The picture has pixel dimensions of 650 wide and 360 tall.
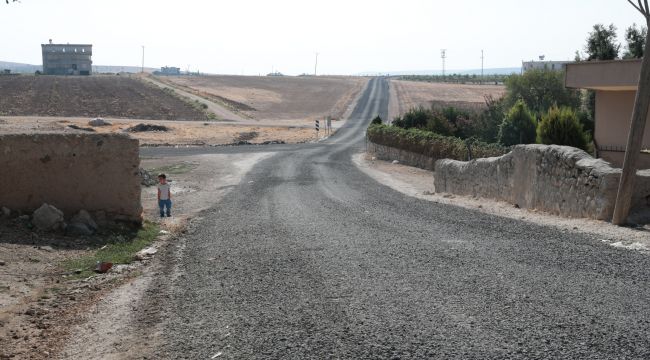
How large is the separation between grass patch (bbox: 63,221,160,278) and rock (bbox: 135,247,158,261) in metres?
0.09

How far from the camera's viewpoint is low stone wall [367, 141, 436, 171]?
41500 mm

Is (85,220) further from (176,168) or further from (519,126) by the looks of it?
(176,168)

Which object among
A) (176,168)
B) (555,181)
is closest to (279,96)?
(176,168)

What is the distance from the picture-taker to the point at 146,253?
1353cm

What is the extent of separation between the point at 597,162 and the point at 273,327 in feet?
29.5

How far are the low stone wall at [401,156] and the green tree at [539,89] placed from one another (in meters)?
12.4

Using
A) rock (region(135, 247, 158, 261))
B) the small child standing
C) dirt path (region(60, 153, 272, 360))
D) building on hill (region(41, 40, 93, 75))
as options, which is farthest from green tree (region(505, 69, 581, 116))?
building on hill (region(41, 40, 93, 75))

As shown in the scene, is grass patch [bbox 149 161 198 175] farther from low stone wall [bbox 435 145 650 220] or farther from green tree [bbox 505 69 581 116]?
green tree [bbox 505 69 581 116]

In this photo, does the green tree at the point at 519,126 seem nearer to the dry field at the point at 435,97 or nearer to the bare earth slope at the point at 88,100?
the bare earth slope at the point at 88,100

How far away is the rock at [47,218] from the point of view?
45.1 feet

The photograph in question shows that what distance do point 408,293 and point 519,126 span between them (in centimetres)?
2766

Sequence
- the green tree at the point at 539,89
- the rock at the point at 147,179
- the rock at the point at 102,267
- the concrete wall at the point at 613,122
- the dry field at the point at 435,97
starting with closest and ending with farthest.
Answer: the rock at the point at 102,267 < the concrete wall at the point at 613,122 < the rock at the point at 147,179 < the green tree at the point at 539,89 < the dry field at the point at 435,97

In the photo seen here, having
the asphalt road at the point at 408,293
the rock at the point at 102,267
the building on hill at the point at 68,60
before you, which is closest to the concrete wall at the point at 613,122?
the asphalt road at the point at 408,293

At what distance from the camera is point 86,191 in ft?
48.7
